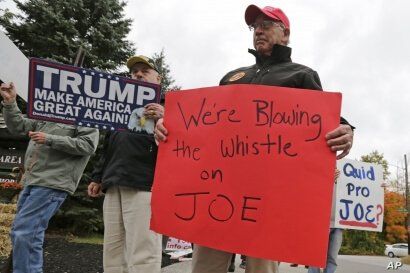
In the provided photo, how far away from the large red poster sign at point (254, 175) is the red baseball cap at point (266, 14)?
21.7 inches

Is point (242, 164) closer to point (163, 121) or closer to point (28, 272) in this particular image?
point (163, 121)

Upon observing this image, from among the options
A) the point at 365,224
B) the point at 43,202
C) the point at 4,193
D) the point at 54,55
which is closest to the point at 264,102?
the point at 43,202

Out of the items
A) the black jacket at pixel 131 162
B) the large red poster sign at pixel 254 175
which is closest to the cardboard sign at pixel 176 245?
the black jacket at pixel 131 162

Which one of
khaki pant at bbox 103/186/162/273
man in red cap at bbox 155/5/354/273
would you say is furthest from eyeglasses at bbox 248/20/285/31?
khaki pant at bbox 103/186/162/273

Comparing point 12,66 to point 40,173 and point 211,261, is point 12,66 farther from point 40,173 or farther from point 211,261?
point 211,261

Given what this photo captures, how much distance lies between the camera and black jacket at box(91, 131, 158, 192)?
309cm

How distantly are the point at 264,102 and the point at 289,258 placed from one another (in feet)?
2.36

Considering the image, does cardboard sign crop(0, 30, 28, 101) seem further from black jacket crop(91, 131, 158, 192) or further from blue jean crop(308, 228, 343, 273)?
blue jean crop(308, 228, 343, 273)

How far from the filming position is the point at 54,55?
12.9m

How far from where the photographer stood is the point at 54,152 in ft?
11.9

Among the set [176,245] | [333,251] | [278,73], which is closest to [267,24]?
[278,73]

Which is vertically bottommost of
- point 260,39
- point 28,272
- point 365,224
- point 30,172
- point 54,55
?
point 28,272

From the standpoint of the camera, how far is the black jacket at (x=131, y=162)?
3.09m

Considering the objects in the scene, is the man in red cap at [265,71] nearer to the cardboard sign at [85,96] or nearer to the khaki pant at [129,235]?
the cardboard sign at [85,96]
